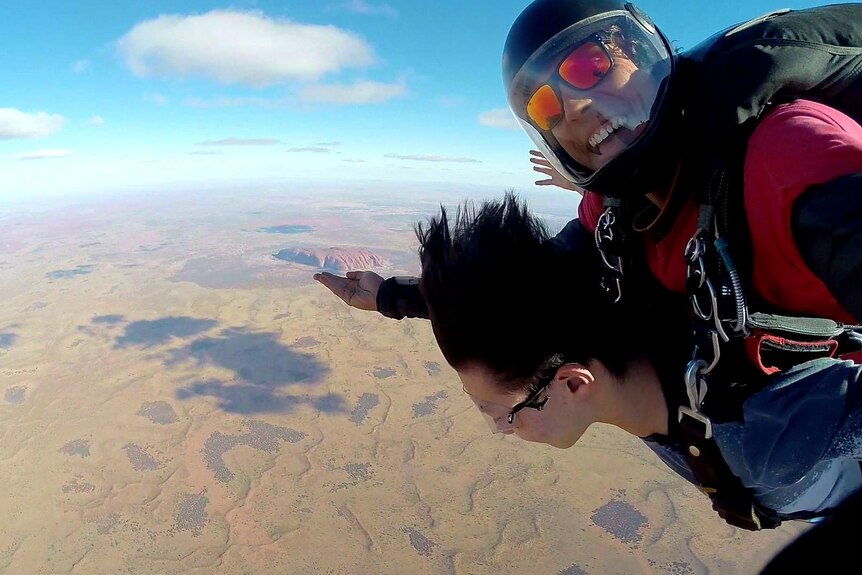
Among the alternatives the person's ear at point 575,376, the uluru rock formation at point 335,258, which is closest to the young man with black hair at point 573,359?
the person's ear at point 575,376

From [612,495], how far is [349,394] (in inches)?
426

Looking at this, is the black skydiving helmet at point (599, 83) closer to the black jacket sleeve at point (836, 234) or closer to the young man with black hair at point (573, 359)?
the young man with black hair at point (573, 359)

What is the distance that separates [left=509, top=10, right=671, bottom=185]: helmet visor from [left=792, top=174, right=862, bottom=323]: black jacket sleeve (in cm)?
44

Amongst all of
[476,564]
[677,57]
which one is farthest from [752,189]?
[476,564]

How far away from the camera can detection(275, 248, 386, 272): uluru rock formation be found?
121 feet

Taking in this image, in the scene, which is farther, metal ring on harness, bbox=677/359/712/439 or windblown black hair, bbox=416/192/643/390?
windblown black hair, bbox=416/192/643/390

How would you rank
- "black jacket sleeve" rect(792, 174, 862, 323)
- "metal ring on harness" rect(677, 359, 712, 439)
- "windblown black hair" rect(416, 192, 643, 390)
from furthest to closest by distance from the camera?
1. "windblown black hair" rect(416, 192, 643, 390)
2. "metal ring on harness" rect(677, 359, 712, 439)
3. "black jacket sleeve" rect(792, 174, 862, 323)

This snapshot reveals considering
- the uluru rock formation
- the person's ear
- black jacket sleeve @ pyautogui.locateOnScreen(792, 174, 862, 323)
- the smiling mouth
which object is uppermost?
the smiling mouth

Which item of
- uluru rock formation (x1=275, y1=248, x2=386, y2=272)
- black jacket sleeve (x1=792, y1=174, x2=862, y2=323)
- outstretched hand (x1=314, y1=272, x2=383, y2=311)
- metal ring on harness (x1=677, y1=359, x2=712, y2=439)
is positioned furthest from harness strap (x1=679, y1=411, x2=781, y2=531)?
uluru rock formation (x1=275, y1=248, x2=386, y2=272)

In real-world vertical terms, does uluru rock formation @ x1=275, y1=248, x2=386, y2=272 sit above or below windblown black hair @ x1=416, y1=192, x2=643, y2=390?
below

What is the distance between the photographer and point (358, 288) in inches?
69.3

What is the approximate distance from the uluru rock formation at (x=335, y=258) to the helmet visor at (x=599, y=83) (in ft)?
115

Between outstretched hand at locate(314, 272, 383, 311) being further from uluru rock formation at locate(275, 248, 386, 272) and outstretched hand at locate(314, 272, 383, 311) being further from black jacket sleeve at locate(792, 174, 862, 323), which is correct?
uluru rock formation at locate(275, 248, 386, 272)

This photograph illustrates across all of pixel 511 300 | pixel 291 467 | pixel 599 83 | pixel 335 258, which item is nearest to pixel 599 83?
pixel 599 83
